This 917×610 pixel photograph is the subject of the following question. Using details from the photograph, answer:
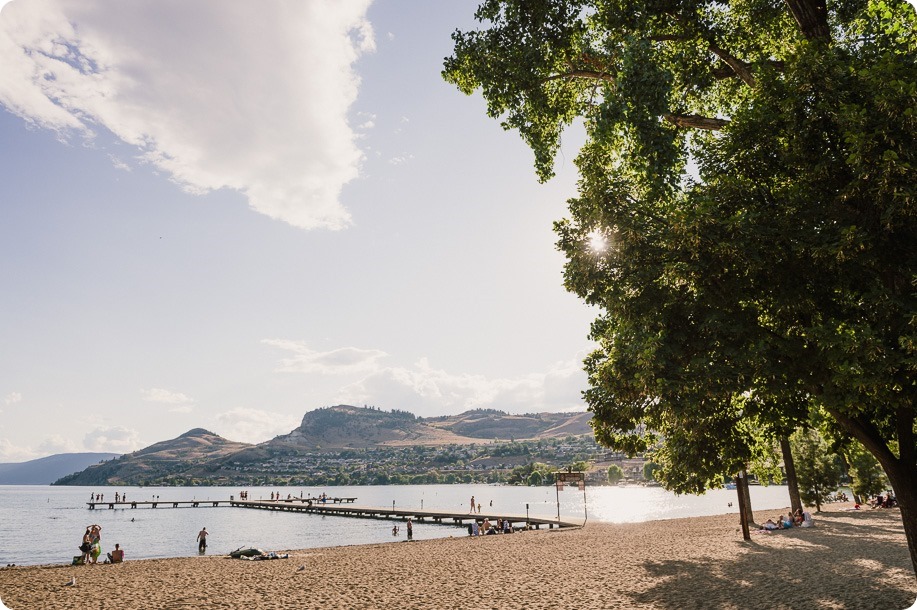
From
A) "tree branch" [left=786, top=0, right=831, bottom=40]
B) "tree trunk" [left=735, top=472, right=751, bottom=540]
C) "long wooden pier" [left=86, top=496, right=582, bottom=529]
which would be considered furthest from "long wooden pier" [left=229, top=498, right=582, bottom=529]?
"tree branch" [left=786, top=0, right=831, bottom=40]

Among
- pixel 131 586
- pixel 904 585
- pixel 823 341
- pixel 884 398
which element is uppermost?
pixel 823 341

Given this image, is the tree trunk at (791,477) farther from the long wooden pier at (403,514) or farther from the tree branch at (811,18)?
the tree branch at (811,18)

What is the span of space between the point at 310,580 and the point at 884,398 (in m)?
20.6

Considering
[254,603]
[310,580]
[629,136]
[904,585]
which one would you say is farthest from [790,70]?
[310,580]

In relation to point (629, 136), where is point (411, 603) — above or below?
below

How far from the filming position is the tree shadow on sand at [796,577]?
13719 millimetres

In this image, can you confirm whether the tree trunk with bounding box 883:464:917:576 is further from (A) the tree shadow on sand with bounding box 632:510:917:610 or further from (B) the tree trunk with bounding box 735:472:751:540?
(B) the tree trunk with bounding box 735:472:751:540

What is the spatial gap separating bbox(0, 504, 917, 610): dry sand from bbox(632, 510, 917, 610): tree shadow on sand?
0.04 meters

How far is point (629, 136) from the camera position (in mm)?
12953

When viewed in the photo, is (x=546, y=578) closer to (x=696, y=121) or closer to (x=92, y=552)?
(x=696, y=121)

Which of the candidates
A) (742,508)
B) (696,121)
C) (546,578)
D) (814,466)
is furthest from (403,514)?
(696,121)

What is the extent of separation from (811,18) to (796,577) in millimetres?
15698

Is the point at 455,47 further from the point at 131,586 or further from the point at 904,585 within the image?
the point at 131,586

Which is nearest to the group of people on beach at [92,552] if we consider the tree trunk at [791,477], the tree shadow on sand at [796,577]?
the tree shadow on sand at [796,577]
